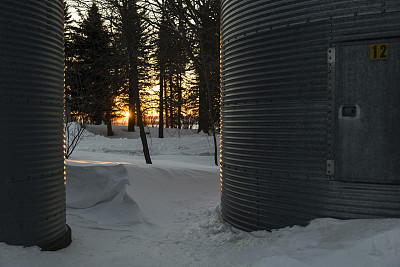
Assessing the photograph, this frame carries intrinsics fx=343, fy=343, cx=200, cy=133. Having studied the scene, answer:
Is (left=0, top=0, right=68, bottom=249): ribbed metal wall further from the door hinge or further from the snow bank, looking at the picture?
the door hinge

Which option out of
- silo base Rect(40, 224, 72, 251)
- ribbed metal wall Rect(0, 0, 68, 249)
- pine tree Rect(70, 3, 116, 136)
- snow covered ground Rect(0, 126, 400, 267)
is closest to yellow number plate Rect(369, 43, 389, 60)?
snow covered ground Rect(0, 126, 400, 267)

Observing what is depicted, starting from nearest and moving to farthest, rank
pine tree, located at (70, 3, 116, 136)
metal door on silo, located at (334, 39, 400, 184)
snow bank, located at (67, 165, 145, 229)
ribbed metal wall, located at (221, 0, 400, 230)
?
metal door on silo, located at (334, 39, 400, 184) → ribbed metal wall, located at (221, 0, 400, 230) → snow bank, located at (67, 165, 145, 229) → pine tree, located at (70, 3, 116, 136)

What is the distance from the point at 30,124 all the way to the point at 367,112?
13.9 feet

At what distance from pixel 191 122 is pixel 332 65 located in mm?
28884

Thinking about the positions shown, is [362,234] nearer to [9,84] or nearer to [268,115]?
[268,115]

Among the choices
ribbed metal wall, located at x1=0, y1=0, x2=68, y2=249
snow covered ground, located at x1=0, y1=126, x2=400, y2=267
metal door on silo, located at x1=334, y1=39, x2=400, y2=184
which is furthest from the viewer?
ribbed metal wall, located at x1=0, y1=0, x2=68, y2=249

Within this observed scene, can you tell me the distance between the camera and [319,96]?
14.3 feet

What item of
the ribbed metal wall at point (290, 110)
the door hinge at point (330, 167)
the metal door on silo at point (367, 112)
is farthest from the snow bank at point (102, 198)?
the metal door on silo at point (367, 112)

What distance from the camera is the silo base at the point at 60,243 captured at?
481 cm

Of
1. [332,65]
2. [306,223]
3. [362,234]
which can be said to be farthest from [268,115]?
[362,234]

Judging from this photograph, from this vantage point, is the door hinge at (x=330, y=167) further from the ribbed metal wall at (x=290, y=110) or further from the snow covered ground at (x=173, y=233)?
the snow covered ground at (x=173, y=233)

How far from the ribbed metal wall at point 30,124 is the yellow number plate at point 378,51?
166 inches

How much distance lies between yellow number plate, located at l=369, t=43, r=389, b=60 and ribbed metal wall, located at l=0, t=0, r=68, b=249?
4219mm

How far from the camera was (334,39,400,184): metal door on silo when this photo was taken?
3971 mm
